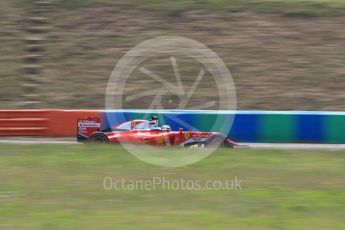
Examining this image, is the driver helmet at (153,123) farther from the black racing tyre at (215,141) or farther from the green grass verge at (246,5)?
the green grass verge at (246,5)

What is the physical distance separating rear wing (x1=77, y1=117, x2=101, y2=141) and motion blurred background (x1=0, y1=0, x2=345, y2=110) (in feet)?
9.18

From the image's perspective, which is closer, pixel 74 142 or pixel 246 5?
pixel 74 142

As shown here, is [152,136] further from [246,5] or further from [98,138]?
[246,5]

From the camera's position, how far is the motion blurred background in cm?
1538

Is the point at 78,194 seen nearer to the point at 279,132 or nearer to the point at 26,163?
the point at 26,163

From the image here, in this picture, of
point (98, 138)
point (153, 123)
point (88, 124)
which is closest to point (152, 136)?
point (153, 123)

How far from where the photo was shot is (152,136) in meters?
11.4

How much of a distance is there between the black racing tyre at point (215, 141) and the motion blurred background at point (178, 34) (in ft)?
10.9

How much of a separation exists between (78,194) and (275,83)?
8459 mm

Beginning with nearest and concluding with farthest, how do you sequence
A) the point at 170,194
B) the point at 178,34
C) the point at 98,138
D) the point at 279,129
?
the point at 170,194 → the point at 98,138 → the point at 279,129 → the point at 178,34

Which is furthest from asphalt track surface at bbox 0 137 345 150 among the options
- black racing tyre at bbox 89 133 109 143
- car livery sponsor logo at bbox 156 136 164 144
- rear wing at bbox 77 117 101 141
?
car livery sponsor logo at bbox 156 136 164 144

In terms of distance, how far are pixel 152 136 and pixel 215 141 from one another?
105cm

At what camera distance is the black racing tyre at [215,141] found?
11375 millimetres

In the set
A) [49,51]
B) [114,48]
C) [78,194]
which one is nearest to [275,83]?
[114,48]
